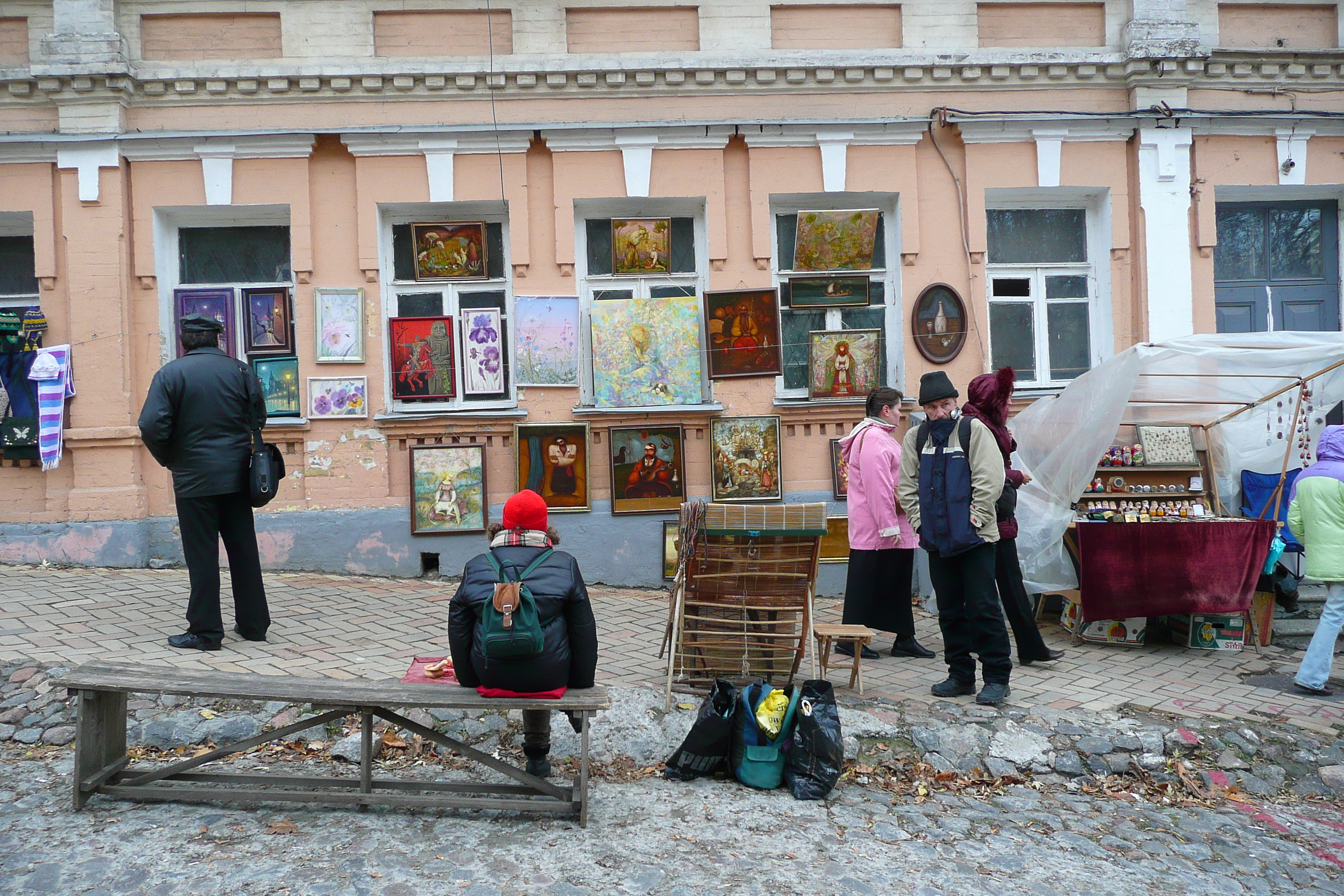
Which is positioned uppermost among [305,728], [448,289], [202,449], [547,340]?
[448,289]

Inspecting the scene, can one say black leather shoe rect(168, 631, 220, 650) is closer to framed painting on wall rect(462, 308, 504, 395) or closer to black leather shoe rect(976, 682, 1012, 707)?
framed painting on wall rect(462, 308, 504, 395)

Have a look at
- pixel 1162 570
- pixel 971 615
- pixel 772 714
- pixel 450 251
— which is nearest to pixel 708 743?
pixel 772 714

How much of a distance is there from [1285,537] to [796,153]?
5.25m

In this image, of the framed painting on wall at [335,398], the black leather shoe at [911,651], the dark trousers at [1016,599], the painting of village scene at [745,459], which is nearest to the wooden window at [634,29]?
the painting of village scene at [745,459]

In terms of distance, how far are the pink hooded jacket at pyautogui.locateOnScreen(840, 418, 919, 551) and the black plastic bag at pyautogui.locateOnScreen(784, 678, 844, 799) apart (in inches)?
72.8

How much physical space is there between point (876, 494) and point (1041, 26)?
5543 millimetres

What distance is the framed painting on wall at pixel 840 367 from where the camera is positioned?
845 centimetres

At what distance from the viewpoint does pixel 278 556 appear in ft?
26.3

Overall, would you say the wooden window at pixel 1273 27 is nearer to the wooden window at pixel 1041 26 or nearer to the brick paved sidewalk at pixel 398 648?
the wooden window at pixel 1041 26

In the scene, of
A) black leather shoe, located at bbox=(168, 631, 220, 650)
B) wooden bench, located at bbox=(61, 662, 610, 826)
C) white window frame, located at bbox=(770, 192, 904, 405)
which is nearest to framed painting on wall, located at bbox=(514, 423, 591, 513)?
white window frame, located at bbox=(770, 192, 904, 405)

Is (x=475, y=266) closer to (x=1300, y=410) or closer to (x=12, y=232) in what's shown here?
(x=12, y=232)

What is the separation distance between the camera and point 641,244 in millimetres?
8516

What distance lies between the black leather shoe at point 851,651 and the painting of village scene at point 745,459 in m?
2.22

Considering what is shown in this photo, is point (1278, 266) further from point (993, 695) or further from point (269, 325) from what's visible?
point (269, 325)
